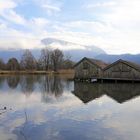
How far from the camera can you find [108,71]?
58750mm

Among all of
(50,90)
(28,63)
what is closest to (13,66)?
(28,63)

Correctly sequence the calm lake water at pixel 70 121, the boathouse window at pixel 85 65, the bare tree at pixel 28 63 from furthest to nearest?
the bare tree at pixel 28 63 → the boathouse window at pixel 85 65 → the calm lake water at pixel 70 121

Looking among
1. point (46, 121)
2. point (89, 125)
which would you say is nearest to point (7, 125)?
point (46, 121)

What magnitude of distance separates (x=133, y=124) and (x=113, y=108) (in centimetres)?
693

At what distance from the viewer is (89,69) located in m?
63.0

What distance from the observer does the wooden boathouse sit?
55.4 meters

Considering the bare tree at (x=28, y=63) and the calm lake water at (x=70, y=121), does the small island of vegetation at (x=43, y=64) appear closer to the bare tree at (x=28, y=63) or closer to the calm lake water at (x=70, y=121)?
the bare tree at (x=28, y=63)

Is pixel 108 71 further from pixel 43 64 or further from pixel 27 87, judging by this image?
pixel 43 64

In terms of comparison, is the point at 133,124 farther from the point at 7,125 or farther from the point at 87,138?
the point at 7,125

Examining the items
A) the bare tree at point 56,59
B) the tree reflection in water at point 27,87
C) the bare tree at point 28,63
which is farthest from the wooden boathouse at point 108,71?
the bare tree at point 28,63

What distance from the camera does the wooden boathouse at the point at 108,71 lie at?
55.4m

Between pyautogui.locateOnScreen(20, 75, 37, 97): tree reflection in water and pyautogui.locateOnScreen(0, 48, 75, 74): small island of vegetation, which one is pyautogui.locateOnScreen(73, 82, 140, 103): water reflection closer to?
pyautogui.locateOnScreen(20, 75, 37, 97): tree reflection in water

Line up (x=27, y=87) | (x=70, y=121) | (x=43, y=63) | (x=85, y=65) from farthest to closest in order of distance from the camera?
1. (x=43, y=63)
2. (x=85, y=65)
3. (x=27, y=87)
4. (x=70, y=121)

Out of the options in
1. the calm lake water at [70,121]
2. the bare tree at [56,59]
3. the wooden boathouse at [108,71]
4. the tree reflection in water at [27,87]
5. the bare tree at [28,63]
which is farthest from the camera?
the bare tree at [28,63]
